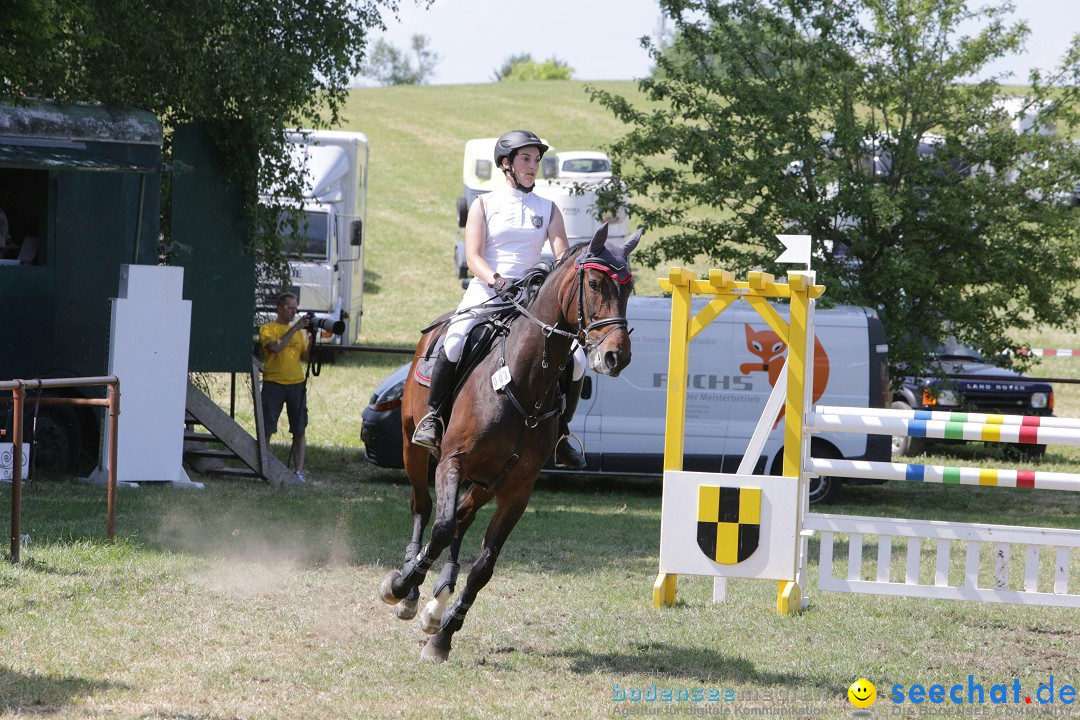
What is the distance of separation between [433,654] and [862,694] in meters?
2.22

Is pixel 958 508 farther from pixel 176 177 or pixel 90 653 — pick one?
pixel 90 653

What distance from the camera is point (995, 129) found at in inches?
583

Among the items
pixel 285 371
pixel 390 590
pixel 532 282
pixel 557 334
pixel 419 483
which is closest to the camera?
pixel 557 334

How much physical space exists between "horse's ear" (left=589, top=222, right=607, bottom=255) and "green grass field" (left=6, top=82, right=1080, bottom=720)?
220cm

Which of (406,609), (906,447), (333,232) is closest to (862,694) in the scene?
(406,609)

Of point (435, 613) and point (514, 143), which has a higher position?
point (514, 143)

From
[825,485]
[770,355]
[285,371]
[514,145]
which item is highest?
[514,145]

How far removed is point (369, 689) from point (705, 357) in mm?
8557

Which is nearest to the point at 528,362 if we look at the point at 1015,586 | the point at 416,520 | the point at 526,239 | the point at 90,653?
the point at 526,239

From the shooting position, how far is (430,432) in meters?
6.85

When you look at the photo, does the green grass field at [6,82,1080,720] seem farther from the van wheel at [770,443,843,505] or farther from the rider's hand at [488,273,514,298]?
the rider's hand at [488,273,514,298]

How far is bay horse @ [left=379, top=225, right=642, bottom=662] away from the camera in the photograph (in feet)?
20.0

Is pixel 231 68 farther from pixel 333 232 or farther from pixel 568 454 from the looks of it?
pixel 333 232

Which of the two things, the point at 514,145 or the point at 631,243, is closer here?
the point at 631,243
